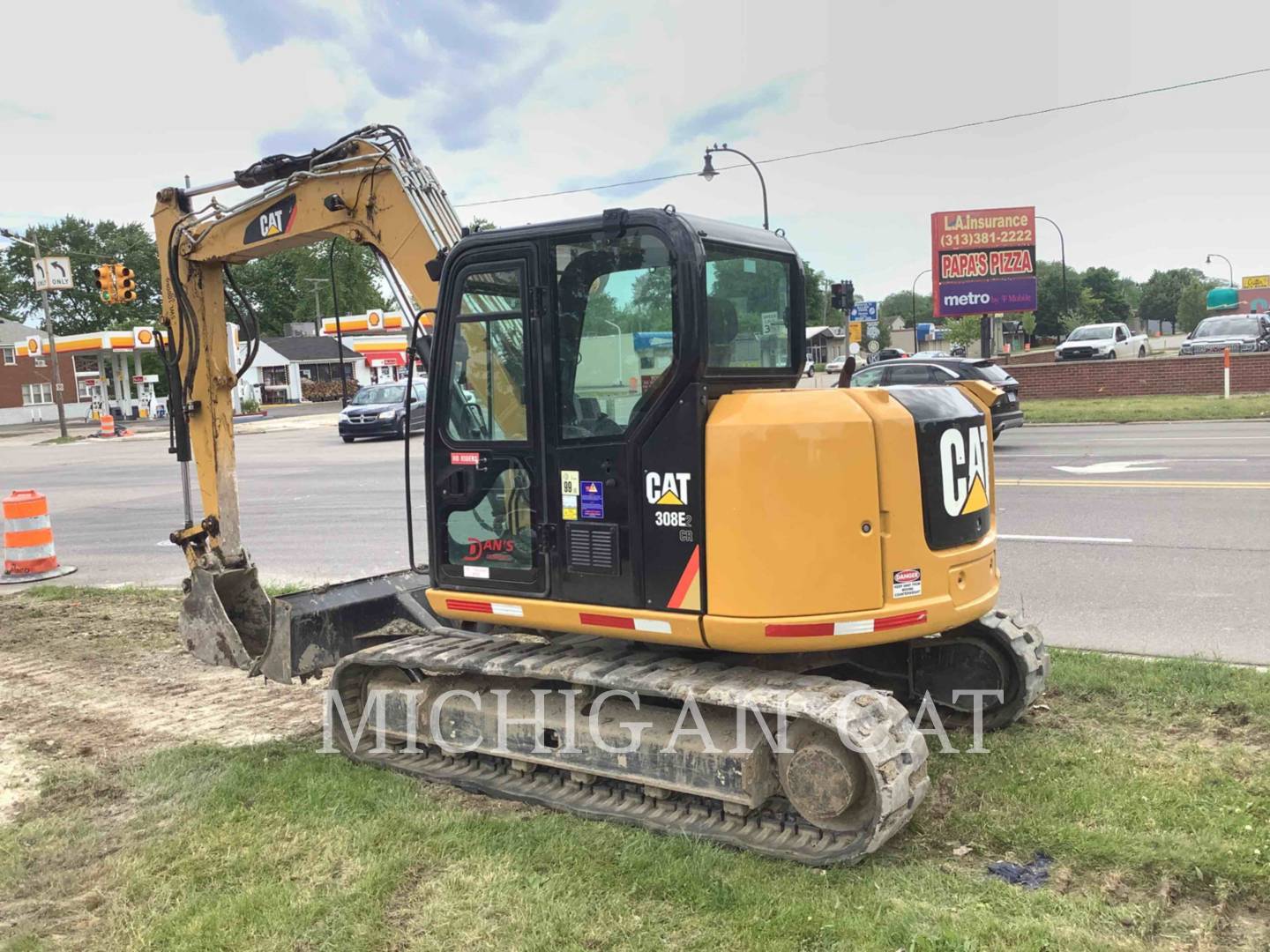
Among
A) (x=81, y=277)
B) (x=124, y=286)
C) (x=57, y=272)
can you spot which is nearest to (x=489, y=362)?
(x=124, y=286)

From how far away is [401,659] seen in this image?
17.4 ft

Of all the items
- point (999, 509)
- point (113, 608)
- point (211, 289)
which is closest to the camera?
point (211, 289)

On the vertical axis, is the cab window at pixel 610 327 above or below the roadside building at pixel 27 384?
below

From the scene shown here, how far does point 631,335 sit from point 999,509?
29.5 feet

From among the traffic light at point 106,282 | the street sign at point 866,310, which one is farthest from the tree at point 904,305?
the traffic light at point 106,282

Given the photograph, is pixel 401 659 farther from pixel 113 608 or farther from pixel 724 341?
pixel 113 608

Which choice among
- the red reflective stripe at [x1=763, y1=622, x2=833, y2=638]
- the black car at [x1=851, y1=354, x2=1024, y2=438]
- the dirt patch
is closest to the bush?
the black car at [x1=851, y1=354, x2=1024, y2=438]

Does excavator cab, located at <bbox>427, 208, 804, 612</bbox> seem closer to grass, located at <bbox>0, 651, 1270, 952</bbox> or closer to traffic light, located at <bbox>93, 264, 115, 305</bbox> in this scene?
grass, located at <bbox>0, 651, 1270, 952</bbox>

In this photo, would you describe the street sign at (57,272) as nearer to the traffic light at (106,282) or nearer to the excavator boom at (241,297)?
the traffic light at (106,282)

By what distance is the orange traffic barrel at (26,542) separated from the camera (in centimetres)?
1191

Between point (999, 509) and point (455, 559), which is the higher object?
point (455, 559)

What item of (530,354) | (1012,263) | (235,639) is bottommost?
(235,639)

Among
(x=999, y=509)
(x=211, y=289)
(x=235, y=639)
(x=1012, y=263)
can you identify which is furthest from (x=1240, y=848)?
(x=1012, y=263)

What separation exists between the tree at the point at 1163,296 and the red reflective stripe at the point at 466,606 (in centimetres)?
12601
